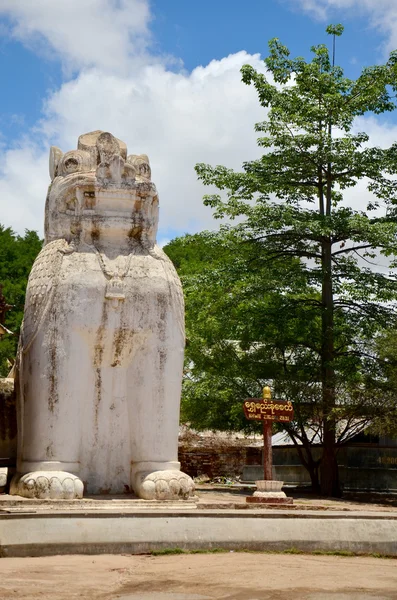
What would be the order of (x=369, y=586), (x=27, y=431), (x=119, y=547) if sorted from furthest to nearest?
(x=27, y=431) < (x=119, y=547) < (x=369, y=586)

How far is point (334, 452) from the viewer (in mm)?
19953

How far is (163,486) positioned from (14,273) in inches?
939

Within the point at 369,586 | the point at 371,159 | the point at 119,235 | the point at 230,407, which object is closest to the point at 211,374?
the point at 230,407

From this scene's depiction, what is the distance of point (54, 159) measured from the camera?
9.32m

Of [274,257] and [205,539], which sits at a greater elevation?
[274,257]

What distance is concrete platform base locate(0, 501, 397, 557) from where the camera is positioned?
22.0ft

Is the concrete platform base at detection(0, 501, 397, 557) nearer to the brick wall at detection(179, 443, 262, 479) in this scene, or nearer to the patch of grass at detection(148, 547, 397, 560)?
the patch of grass at detection(148, 547, 397, 560)

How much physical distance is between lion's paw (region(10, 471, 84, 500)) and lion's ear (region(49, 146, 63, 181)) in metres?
3.11

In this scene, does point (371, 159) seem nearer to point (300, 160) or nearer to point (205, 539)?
point (300, 160)

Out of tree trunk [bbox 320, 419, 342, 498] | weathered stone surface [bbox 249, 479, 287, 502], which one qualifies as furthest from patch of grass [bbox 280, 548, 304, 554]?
tree trunk [bbox 320, 419, 342, 498]

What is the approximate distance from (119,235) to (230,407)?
37.5ft

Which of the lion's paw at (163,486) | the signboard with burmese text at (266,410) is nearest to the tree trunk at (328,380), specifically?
the signboard with burmese text at (266,410)

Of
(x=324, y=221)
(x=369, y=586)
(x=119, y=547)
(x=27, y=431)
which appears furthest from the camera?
(x=324, y=221)

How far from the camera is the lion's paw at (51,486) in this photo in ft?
26.0
